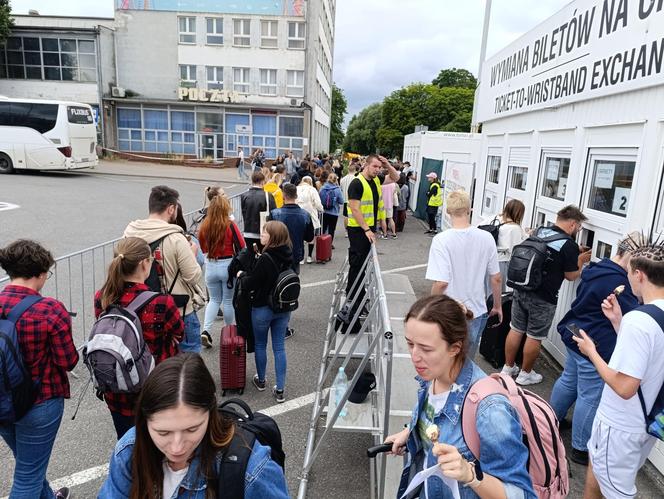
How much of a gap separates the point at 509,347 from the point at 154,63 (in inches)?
1399

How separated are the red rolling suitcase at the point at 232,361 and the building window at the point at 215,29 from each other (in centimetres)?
3386

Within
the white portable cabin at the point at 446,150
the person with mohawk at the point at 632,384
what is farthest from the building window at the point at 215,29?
the person with mohawk at the point at 632,384

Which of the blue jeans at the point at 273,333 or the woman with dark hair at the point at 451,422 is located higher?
the woman with dark hair at the point at 451,422

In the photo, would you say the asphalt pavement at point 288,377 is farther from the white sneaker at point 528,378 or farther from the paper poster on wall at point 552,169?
the paper poster on wall at point 552,169

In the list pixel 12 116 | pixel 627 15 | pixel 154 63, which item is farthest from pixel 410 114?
pixel 627 15

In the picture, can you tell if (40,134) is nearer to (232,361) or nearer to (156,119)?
(156,119)

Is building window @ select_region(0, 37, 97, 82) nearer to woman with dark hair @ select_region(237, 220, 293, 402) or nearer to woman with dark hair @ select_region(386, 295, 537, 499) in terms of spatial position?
woman with dark hair @ select_region(237, 220, 293, 402)

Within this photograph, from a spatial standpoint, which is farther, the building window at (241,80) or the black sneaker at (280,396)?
the building window at (241,80)

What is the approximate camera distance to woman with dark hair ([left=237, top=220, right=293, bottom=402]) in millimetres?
4055

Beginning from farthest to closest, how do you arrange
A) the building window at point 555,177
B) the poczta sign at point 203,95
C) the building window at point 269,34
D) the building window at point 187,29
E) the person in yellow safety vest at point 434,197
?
the poczta sign at point 203,95 → the building window at point 187,29 → the building window at point 269,34 → the person in yellow safety vest at point 434,197 → the building window at point 555,177

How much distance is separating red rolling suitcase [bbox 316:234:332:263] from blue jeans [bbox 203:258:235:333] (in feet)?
12.9

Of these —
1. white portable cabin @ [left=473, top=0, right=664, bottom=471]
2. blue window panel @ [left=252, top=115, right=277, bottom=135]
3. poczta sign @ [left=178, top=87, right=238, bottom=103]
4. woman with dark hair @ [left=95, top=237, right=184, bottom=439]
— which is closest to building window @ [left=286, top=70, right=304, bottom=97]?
blue window panel @ [left=252, top=115, right=277, bottom=135]

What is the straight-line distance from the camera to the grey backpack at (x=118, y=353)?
2.53 m

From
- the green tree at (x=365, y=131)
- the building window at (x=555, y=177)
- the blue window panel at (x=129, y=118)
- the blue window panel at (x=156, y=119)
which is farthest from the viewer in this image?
the green tree at (x=365, y=131)
